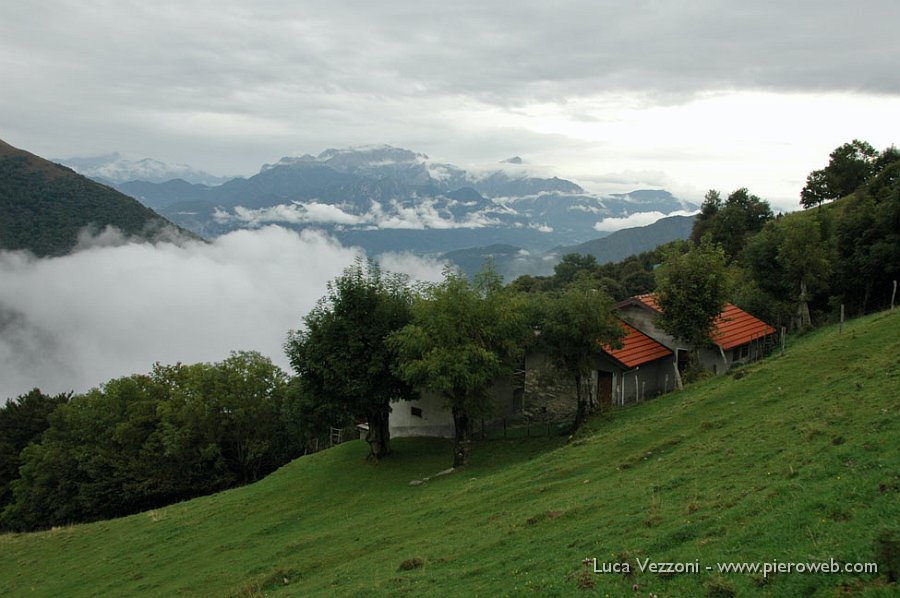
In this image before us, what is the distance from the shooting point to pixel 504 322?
108ft

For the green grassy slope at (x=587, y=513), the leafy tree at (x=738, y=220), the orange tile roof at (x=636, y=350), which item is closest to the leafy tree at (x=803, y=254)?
the orange tile roof at (x=636, y=350)

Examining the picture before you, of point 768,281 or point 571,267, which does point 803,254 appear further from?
point 571,267

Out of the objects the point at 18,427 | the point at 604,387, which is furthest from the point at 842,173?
the point at 18,427

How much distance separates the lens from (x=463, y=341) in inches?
1284

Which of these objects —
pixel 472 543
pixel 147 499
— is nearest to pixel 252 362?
pixel 147 499

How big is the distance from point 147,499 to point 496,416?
41362mm

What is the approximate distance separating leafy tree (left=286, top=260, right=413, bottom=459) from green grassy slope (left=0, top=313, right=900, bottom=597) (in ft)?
14.4

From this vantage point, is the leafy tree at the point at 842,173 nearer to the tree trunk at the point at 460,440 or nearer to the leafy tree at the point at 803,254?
the leafy tree at the point at 803,254

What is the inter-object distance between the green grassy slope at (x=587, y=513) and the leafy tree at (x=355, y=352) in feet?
14.4

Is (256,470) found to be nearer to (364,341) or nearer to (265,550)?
(364,341)

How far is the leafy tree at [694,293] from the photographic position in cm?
3509

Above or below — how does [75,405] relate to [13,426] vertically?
above

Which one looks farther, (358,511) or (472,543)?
(358,511)

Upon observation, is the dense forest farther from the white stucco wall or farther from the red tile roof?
the white stucco wall
